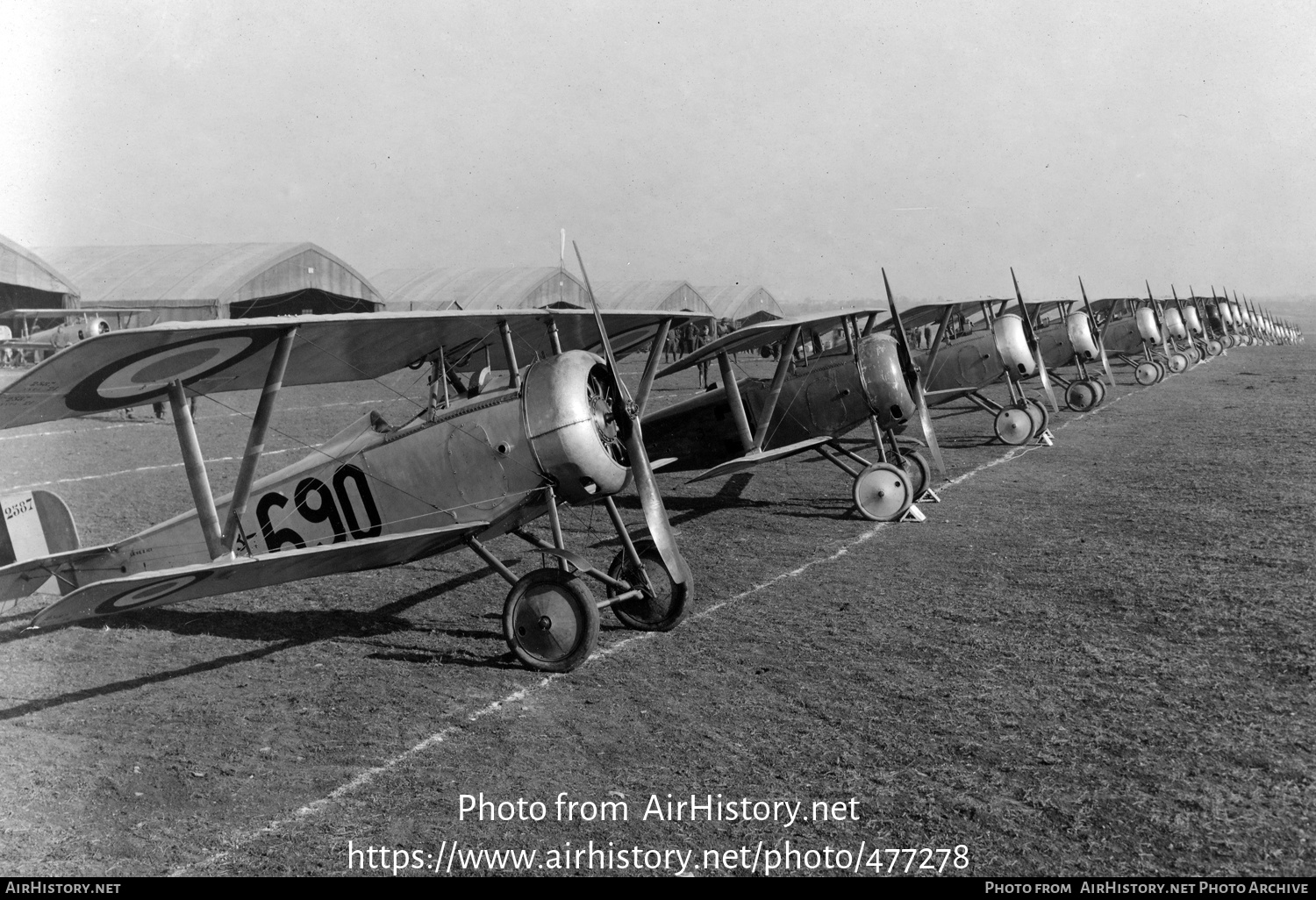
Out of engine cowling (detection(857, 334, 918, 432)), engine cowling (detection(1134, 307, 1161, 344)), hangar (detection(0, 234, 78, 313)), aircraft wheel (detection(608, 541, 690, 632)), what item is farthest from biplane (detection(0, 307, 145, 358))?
engine cowling (detection(1134, 307, 1161, 344))

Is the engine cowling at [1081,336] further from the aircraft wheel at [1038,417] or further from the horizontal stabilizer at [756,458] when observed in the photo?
the horizontal stabilizer at [756,458]

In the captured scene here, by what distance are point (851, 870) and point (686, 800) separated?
2.52 feet

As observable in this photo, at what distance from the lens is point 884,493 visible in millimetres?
9836

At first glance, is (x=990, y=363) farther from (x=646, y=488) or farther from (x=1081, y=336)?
(x=646, y=488)

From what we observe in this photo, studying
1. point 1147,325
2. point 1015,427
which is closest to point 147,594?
point 1015,427

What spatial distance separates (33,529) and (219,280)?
35643 mm

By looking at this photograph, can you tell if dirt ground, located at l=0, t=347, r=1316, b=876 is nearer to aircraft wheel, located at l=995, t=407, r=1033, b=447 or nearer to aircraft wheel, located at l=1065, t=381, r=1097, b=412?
aircraft wheel, located at l=995, t=407, r=1033, b=447

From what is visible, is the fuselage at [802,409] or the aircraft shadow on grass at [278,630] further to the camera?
the fuselage at [802,409]

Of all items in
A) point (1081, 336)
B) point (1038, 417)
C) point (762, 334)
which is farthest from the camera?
point (1081, 336)

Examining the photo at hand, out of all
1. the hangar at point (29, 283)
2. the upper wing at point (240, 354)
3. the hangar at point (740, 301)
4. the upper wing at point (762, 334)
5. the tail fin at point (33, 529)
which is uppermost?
the hangar at point (29, 283)

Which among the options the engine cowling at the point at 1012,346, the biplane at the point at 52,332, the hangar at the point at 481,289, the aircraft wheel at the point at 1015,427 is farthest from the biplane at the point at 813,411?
the hangar at the point at 481,289

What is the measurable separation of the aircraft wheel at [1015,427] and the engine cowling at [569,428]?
1075cm

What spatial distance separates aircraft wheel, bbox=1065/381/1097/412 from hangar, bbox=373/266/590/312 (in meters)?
31.5

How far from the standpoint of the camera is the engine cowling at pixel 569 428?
18.5 feet
